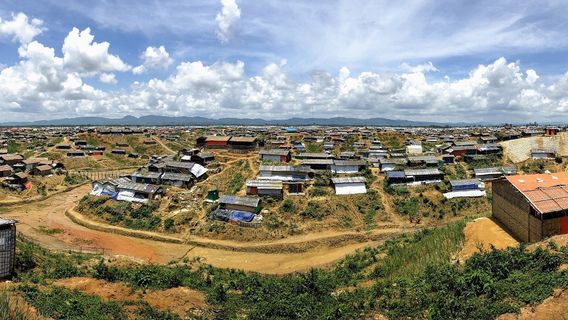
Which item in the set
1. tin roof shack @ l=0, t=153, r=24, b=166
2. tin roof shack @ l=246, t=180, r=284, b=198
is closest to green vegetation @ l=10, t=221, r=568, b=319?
tin roof shack @ l=246, t=180, r=284, b=198

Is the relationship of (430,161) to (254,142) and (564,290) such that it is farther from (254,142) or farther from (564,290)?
(564,290)

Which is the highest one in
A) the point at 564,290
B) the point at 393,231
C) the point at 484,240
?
the point at 564,290

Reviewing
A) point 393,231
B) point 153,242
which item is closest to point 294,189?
point 393,231

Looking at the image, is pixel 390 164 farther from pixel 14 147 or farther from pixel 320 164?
pixel 14 147

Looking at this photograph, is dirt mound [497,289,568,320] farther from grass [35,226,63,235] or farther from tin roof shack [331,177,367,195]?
grass [35,226,63,235]

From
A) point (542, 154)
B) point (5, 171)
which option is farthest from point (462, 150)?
point (5, 171)

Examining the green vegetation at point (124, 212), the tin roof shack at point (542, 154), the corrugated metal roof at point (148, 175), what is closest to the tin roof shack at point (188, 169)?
the corrugated metal roof at point (148, 175)
